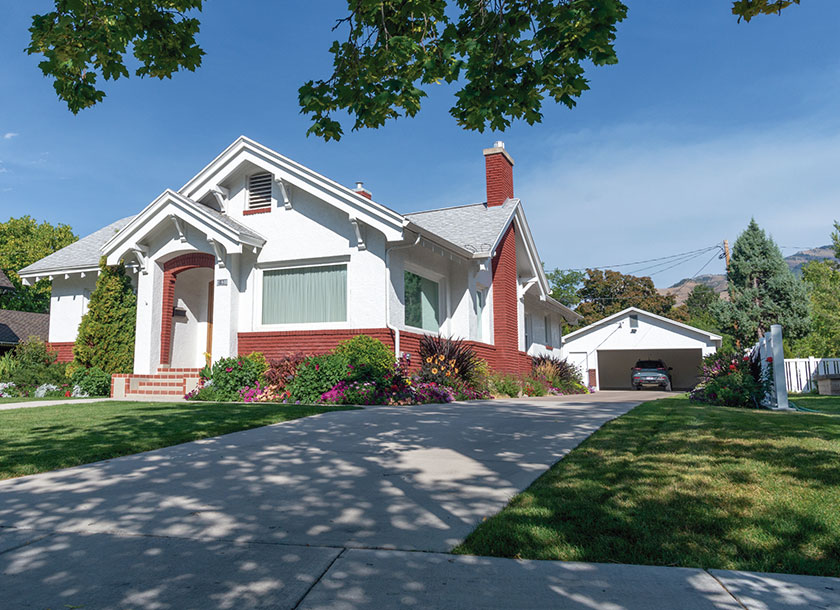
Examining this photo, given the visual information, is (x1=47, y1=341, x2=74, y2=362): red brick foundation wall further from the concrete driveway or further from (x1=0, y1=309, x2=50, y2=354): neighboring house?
the concrete driveway

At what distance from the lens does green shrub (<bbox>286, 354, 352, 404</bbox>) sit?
11945 millimetres

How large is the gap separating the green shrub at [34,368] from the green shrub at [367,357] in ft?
29.7

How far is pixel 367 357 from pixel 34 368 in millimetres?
10698

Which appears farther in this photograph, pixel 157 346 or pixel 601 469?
pixel 157 346

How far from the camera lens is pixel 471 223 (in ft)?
61.9

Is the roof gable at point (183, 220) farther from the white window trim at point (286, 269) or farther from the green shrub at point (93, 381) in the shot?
the green shrub at point (93, 381)

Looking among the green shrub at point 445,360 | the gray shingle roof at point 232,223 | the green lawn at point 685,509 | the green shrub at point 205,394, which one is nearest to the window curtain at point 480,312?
the green shrub at point 445,360

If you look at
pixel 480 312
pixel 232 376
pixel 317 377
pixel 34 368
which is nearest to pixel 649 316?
pixel 480 312

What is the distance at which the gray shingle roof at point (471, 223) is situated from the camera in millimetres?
16878

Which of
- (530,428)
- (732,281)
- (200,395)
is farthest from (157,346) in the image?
(732,281)

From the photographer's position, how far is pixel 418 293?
1525cm

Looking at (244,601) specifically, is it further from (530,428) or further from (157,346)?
(157,346)

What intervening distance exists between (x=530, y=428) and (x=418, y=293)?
27.6 feet

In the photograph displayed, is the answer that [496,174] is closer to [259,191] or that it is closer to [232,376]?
[259,191]
